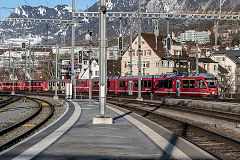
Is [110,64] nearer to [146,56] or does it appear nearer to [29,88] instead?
[146,56]

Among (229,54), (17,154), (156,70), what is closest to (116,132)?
(17,154)

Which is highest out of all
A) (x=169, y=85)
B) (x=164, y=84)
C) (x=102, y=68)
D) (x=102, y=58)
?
(x=102, y=58)

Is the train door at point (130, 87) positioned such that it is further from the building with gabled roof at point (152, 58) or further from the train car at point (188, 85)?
the building with gabled roof at point (152, 58)

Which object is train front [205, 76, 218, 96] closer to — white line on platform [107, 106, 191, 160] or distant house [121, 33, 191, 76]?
white line on platform [107, 106, 191, 160]

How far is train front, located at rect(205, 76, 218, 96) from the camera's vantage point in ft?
134

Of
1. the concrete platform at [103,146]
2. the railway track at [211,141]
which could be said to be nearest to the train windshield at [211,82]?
the railway track at [211,141]

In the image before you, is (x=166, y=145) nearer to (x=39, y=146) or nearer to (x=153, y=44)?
(x=39, y=146)

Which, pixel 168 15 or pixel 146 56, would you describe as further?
pixel 146 56

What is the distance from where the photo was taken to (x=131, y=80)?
2008 inches

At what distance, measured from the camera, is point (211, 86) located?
135 feet

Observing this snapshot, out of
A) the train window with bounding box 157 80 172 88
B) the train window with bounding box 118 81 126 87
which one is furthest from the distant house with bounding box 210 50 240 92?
the train window with bounding box 157 80 172 88

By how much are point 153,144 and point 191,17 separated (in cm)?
3216

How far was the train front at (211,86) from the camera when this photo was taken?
40750 millimetres

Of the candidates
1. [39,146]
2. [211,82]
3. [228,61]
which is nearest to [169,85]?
[211,82]
